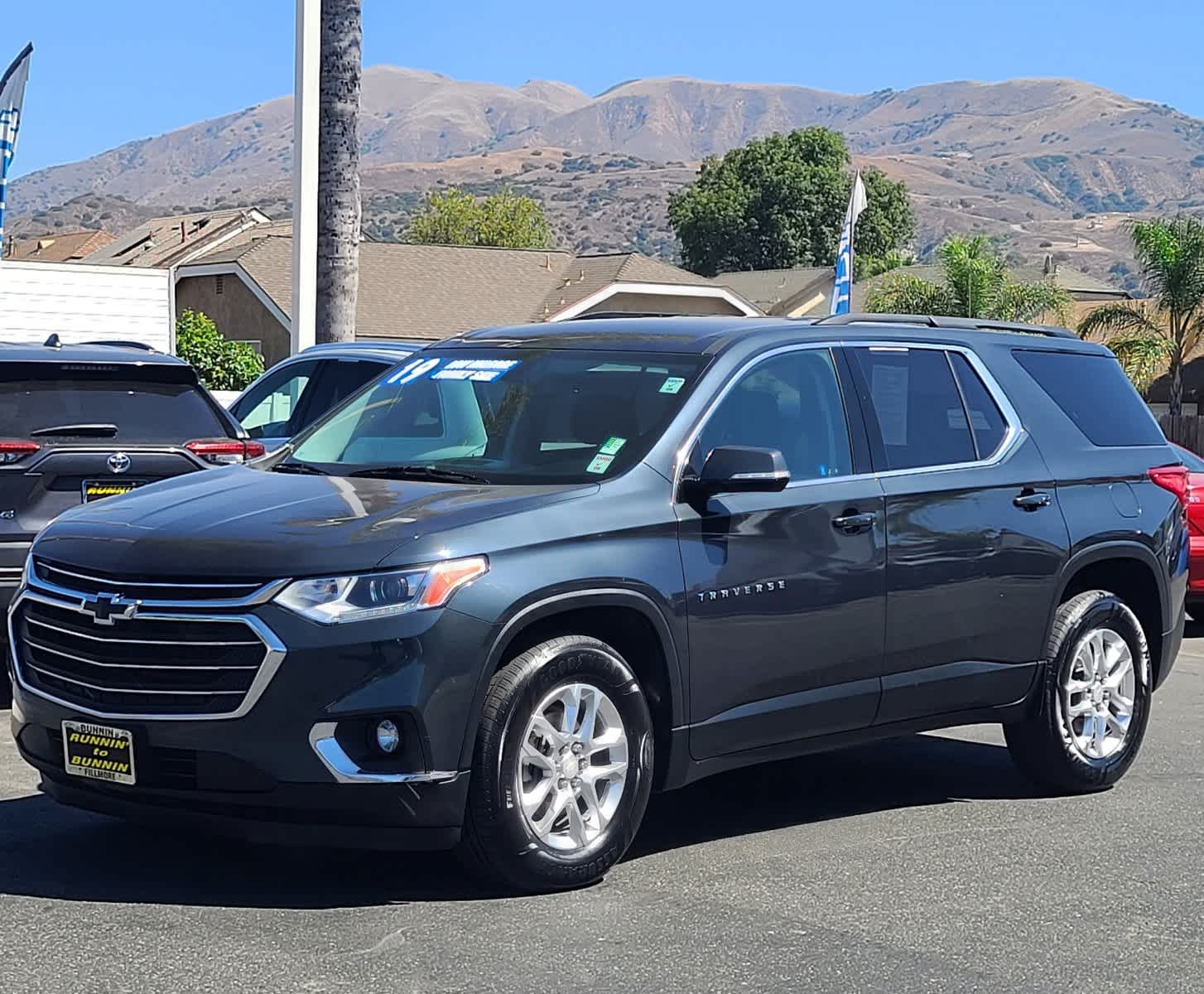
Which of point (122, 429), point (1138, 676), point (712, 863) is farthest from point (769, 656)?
point (122, 429)

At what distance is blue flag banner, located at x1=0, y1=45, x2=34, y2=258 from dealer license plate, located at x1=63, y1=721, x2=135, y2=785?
14802 mm

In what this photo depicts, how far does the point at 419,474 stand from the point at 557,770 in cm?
122

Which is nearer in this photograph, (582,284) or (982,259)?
(982,259)

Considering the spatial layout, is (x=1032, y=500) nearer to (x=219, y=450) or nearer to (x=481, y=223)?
(x=219, y=450)

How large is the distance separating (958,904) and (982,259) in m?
37.1

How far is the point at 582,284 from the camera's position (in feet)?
149

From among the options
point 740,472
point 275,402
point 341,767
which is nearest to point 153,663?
point 341,767

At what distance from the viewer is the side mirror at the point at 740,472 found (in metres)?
6.34

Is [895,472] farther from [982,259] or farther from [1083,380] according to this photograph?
[982,259]

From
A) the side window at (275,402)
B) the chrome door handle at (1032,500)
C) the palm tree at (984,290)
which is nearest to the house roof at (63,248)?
the palm tree at (984,290)

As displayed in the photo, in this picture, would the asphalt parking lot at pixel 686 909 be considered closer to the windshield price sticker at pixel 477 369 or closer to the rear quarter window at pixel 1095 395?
the rear quarter window at pixel 1095 395

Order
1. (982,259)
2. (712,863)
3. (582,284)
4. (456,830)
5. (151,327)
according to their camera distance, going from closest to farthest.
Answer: (456,830)
(712,863)
(151,327)
(982,259)
(582,284)

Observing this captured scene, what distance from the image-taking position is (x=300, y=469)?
6.99m

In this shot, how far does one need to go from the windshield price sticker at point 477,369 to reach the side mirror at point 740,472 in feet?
3.63
